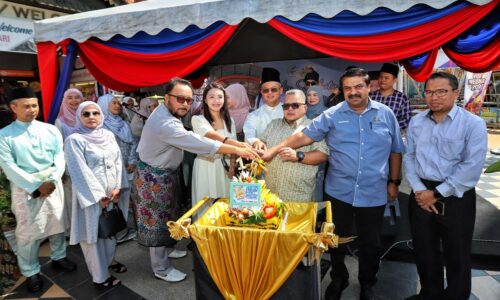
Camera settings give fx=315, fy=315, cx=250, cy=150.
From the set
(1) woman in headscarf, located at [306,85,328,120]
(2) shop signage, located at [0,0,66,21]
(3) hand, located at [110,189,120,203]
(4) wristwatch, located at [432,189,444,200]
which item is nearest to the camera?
(4) wristwatch, located at [432,189,444,200]

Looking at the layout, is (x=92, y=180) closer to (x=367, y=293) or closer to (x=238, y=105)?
(x=238, y=105)

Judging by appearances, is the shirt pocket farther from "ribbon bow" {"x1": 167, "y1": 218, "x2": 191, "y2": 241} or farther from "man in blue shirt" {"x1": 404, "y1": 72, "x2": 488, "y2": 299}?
"ribbon bow" {"x1": 167, "y1": 218, "x2": 191, "y2": 241}

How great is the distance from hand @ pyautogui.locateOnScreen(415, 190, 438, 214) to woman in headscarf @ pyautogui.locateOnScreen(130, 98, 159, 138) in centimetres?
341

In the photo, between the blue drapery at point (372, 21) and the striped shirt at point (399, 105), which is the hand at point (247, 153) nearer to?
the blue drapery at point (372, 21)

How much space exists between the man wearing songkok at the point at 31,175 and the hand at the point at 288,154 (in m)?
2.03

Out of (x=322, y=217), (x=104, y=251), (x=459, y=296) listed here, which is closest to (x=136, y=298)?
(x=104, y=251)

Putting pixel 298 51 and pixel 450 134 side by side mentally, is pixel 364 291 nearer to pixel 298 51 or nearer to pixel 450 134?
pixel 450 134

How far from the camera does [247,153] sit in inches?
92.5

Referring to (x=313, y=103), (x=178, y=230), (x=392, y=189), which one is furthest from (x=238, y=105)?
(x=178, y=230)

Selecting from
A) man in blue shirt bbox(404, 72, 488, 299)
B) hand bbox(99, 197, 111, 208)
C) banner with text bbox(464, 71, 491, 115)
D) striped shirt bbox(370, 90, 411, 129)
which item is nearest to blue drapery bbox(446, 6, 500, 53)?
striped shirt bbox(370, 90, 411, 129)

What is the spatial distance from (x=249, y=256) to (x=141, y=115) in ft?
10.5

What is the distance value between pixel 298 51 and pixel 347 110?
3936mm

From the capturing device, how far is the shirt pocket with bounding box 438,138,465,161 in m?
2.07

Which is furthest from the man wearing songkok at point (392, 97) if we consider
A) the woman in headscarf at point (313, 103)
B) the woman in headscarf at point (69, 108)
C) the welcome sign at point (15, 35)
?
the welcome sign at point (15, 35)
